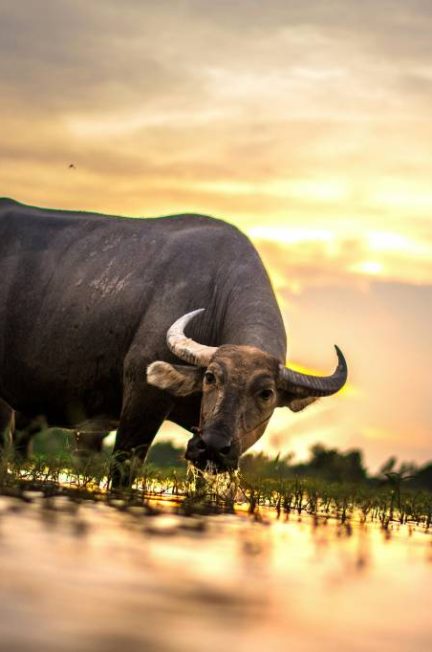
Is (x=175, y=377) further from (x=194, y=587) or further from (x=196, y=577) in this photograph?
(x=194, y=587)

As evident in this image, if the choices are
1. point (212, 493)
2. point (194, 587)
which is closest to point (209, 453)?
point (212, 493)

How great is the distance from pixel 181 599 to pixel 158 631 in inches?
19.5

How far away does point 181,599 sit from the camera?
9.20 feet

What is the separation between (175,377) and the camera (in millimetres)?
8578

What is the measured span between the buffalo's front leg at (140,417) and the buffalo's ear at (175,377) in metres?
0.71

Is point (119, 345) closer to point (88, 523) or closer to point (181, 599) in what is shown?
point (88, 523)

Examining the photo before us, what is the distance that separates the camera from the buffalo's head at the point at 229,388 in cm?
737

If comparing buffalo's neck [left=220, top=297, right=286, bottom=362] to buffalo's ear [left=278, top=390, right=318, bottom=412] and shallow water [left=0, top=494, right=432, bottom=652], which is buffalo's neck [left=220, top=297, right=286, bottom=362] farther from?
shallow water [left=0, top=494, right=432, bottom=652]

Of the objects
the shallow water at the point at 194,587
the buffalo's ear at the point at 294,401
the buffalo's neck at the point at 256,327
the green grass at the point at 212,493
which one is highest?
the buffalo's neck at the point at 256,327

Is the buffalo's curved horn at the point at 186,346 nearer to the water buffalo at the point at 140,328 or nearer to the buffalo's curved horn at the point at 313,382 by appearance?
the water buffalo at the point at 140,328

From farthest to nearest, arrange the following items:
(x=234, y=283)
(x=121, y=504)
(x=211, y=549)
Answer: (x=234, y=283) → (x=121, y=504) → (x=211, y=549)

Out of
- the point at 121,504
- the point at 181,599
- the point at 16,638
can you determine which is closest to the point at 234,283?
the point at 121,504

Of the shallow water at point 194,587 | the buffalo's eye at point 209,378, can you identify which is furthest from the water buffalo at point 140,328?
the shallow water at point 194,587

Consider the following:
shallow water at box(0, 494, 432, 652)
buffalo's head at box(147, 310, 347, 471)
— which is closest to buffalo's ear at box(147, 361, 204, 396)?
buffalo's head at box(147, 310, 347, 471)
